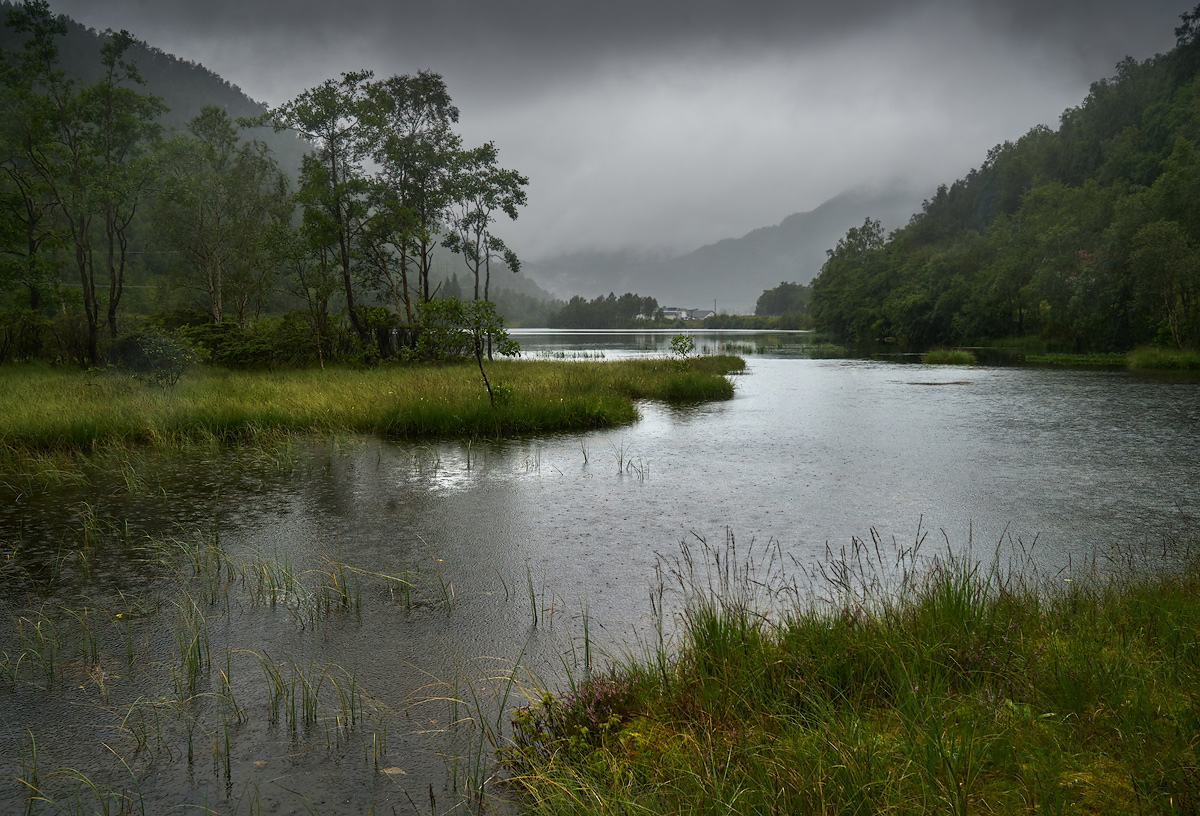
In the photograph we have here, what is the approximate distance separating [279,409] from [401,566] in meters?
9.23

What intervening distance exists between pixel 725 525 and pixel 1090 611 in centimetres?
345

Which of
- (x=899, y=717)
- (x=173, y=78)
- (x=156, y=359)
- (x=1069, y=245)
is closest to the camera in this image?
(x=899, y=717)

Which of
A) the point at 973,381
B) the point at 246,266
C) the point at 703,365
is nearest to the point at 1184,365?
the point at 973,381

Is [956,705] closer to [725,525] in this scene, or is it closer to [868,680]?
[868,680]

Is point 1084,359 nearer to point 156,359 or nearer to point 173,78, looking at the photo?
point 156,359

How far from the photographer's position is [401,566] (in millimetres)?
6000

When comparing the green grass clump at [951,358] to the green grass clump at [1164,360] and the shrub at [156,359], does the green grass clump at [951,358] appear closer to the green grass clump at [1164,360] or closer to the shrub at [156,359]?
the green grass clump at [1164,360]

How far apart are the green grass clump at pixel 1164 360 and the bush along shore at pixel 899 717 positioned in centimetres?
3611

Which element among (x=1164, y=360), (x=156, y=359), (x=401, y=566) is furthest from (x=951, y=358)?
(x=401, y=566)

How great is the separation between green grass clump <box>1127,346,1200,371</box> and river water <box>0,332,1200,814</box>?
Answer: 24.0 meters

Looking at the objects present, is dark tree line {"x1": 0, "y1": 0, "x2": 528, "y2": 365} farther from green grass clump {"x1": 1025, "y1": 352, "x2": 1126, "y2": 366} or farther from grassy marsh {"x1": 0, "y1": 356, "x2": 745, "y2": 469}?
green grass clump {"x1": 1025, "y1": 352, "x2": 1126, "y2": 366}

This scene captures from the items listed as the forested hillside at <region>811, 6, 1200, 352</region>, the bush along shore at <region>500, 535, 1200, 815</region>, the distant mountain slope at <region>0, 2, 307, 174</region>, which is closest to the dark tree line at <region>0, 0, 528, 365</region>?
the bush along shore at <region>500, 535, 1200, 815</region>

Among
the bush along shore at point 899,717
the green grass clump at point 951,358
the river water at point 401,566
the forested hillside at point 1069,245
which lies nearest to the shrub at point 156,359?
the river water at point 401,566

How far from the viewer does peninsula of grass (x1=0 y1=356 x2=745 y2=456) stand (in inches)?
448
